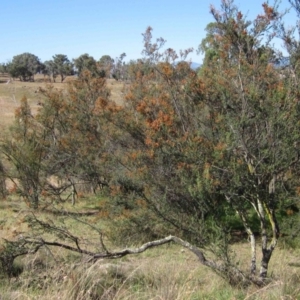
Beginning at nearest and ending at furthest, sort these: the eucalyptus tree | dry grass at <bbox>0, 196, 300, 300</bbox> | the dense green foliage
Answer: dry grass at <bbox>0, 196, 300, 300</bbox>, the dense green foliage, the eucalyptus tree

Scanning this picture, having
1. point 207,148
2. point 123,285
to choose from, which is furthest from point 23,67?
point 123,285

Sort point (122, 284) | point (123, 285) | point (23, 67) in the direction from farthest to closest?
point (23, 67) → point (123, 285) → point (122, 284)

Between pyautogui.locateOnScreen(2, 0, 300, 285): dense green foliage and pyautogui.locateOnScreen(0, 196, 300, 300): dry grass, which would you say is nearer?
pyautogui.locateOnScreen(0, 196, 300, 300): dry grass

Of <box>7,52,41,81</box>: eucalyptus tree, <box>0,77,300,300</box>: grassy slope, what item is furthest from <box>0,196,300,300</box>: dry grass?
<box>7,52,41,81</box>: eucalyptus tree

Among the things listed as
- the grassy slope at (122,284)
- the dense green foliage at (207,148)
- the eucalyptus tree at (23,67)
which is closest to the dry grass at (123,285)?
the grassy slope at (122,284)

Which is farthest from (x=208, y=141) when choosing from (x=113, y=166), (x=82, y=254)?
(x=113, y=166)

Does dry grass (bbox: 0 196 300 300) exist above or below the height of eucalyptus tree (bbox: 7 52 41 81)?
below

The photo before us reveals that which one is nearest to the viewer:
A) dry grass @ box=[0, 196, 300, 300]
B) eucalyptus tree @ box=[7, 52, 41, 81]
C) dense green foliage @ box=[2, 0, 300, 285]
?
dry grass @ box=[0, 196, 300, 300]

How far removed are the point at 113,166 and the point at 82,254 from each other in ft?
23.6

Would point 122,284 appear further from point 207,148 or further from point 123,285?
point 207,148

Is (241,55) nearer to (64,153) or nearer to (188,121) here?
(188,121)

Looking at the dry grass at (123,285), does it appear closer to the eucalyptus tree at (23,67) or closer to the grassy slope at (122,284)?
the grassy slope at (122,284)

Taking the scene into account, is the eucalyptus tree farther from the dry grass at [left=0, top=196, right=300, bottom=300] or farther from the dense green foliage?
the dry grass at [left=0, top=196, right=300, bottom=300]

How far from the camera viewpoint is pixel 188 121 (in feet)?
32.9
